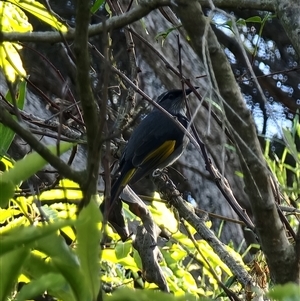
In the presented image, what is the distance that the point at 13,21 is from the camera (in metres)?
1.37

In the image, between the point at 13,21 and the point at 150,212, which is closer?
the point at 13,21

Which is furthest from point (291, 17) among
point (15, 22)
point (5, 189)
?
point (5, 189)

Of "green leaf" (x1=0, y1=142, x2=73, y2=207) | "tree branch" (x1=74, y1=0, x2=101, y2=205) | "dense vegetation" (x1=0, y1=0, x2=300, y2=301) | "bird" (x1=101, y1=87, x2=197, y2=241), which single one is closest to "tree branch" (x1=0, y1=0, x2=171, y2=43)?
"dense vegetation" (x1=0, y1=0, x2=300, y2=301)

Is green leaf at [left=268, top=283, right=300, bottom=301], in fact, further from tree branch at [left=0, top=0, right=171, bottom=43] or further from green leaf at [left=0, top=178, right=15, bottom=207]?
tree branch at [left=0, top=0, right=171, bottom=43]

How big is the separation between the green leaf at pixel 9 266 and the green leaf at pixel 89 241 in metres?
0.04

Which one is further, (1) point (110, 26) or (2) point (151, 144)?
(2) point (151, 144)

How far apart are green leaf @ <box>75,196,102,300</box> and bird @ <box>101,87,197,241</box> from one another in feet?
8.05

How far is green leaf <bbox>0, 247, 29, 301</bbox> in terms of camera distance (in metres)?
0.46

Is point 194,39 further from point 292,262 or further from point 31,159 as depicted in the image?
point 31,159

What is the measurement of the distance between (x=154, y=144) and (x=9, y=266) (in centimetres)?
328

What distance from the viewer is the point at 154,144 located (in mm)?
3740

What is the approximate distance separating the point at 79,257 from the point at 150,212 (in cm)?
132

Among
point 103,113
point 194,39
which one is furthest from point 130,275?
point 103,113

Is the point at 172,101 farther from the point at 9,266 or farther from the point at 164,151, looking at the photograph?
the point at 9,266
